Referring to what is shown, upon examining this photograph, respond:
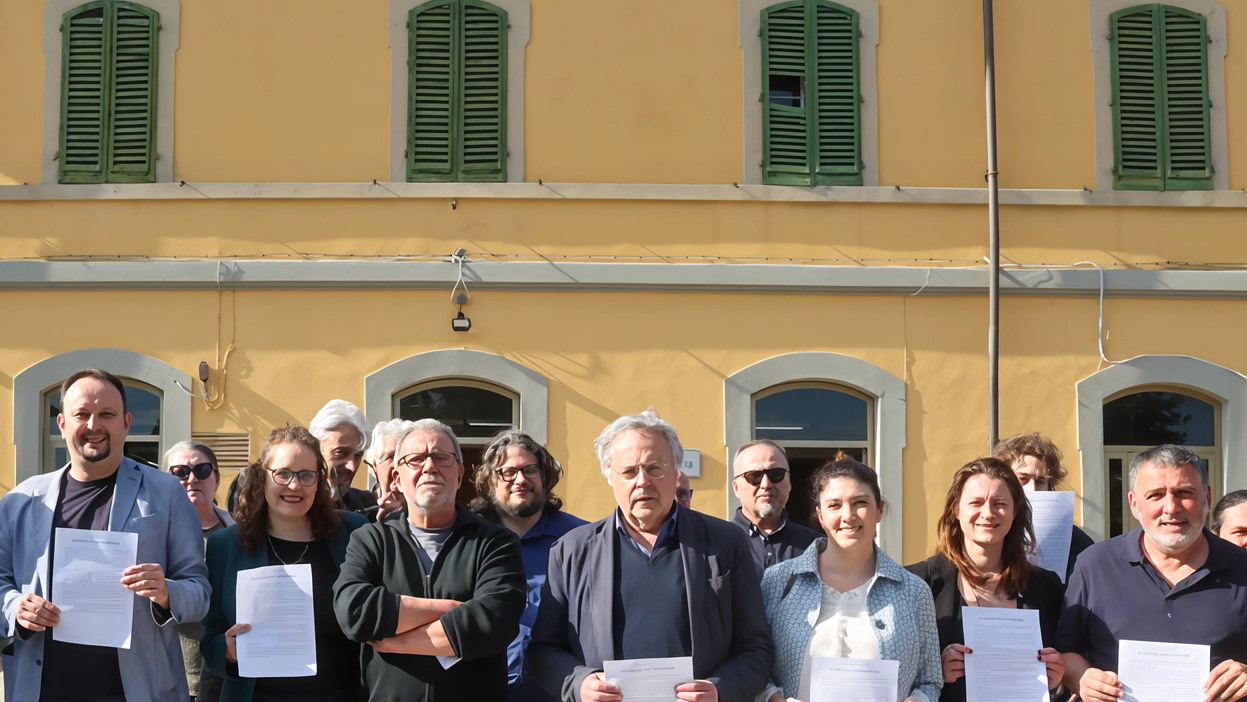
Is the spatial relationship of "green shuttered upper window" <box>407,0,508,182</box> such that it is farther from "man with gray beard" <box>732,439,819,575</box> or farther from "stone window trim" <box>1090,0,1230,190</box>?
"man with gray beard" <box>732,439,819,575</box>

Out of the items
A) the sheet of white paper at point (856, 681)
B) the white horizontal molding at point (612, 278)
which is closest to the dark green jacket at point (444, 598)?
the sheet of white paper at point (856, 681)

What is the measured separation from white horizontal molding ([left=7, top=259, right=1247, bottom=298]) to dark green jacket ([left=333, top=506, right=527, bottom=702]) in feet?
17.5

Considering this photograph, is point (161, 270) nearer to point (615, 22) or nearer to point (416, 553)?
point (615, 22)

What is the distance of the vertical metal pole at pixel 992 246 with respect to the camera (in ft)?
32.0

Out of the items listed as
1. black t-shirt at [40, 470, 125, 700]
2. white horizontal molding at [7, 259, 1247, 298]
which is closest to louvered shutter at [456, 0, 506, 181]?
white horizontal molding at [7, 259, 1247, 298]

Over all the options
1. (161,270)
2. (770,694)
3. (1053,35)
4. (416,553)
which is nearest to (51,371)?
(161,270)

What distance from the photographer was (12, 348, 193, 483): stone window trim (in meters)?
9.51

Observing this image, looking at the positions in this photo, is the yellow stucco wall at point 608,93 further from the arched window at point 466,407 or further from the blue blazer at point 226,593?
the blue blazer at point 226,593

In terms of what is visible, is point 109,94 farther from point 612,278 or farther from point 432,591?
point 432,591

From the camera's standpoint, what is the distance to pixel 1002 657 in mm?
4453

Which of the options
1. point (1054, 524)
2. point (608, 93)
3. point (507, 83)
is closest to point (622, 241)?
point (608, 93)

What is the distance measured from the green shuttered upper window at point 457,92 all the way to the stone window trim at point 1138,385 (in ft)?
15.9

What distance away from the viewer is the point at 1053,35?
10.2 meters

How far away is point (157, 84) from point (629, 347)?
4.13m
